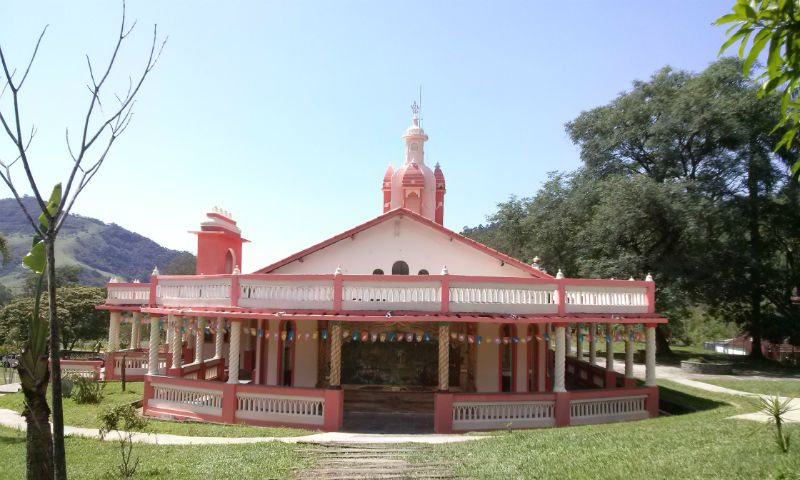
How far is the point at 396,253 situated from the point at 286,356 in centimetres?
507

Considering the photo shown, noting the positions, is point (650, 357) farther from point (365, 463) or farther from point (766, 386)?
point (365, 463)

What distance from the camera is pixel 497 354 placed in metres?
17.3

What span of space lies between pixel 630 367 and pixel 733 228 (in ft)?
48.4

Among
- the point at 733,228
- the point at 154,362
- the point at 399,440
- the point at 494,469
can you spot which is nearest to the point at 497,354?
the point at 399,440

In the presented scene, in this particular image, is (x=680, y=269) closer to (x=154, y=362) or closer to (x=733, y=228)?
(x=733, y=228)

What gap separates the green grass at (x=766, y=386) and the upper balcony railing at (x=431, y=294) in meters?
7.01

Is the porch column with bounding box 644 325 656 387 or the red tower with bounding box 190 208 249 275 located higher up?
the red tower with bounding box 190 208 249 275

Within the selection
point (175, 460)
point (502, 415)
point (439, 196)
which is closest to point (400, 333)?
point (502, 415)

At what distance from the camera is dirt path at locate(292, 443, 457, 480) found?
9273 mm

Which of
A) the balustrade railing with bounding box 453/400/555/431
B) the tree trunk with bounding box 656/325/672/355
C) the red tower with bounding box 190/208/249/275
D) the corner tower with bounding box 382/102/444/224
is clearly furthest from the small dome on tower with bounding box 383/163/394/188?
the tree trunk with bounding box 656/325/672/355

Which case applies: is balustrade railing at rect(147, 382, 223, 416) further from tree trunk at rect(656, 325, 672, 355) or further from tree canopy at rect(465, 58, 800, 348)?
tree trunk at rect(656, 325, 672, 355)

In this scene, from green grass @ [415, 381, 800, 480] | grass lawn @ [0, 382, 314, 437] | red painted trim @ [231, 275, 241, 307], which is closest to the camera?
green grass @ [415, 381, 800, 480]

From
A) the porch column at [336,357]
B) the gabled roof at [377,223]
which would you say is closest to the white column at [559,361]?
the gabled roof at [377,223]

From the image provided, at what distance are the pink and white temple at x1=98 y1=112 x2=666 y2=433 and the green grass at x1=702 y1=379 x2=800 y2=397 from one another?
4.90 metres
